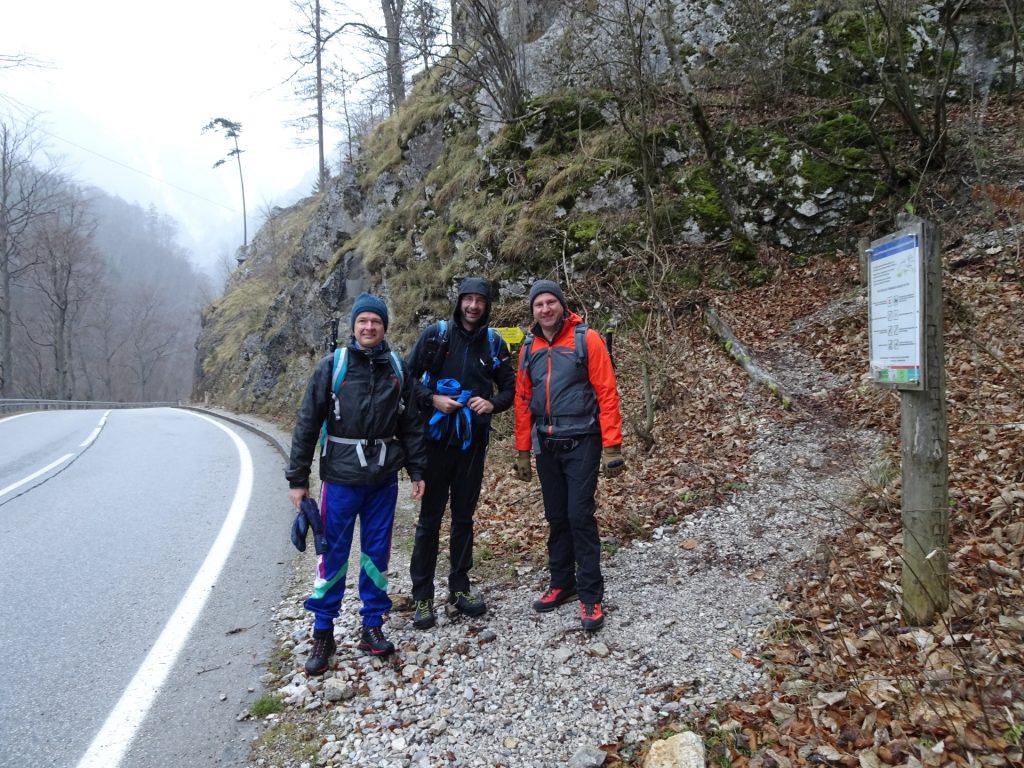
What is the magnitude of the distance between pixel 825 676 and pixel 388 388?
9.78 ft

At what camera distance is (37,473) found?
9.54m

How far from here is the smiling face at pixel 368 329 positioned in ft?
12.4

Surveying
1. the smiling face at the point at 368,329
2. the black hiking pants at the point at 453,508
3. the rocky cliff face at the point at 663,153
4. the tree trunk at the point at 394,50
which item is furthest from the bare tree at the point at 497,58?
the black hiking pants at the point at 453,508

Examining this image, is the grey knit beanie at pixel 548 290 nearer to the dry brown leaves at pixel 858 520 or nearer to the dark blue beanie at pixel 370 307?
the dark blue beanie at pixel 370 307

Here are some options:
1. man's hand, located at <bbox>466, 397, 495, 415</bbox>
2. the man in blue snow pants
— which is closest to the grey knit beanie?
man's hand, located at <bbox>466, 397, 495, 415</bbox>

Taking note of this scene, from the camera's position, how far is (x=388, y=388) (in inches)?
150

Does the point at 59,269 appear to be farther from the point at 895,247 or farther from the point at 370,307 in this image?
the point at 895,247

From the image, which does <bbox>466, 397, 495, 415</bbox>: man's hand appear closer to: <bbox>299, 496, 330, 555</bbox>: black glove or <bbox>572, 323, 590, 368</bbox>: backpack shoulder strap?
<bbox>572, 323, 590, 368</bbox>: backpack shoulder strap

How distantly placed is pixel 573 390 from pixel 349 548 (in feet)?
6.03

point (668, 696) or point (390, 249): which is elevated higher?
point (390, 249)

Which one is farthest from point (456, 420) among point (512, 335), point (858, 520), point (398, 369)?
point (512, 335)

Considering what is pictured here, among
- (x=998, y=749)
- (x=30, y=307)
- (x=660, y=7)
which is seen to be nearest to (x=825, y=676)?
(x=998, y=749)

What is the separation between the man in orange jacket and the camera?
13.0ft

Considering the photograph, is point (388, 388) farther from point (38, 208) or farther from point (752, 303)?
point (38, 208)
